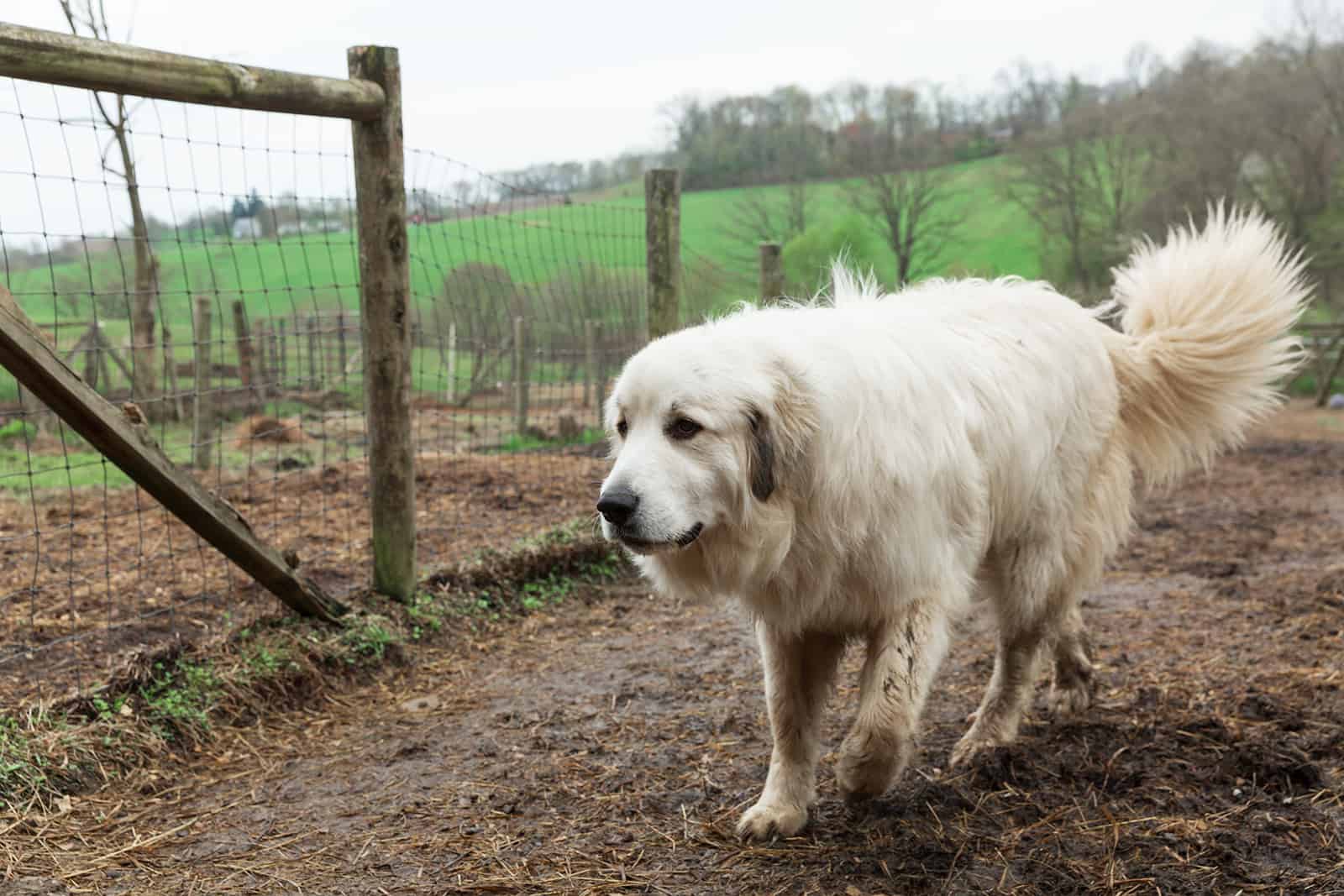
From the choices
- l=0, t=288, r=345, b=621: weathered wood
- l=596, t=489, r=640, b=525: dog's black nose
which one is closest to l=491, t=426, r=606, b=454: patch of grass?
l=0, t=288, r=345, b=621: weathered wood

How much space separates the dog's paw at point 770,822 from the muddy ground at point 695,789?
2.3 inches

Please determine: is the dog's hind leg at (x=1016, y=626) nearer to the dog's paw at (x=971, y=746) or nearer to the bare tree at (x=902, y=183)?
the dog's paw at (x=971, y=746)

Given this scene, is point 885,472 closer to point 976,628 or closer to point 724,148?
point 976,628

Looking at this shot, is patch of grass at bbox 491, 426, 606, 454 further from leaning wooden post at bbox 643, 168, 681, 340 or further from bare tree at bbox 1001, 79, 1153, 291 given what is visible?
bare tree at bbox 1001, 79, 1153, 291

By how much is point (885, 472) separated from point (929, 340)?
2.22 ft

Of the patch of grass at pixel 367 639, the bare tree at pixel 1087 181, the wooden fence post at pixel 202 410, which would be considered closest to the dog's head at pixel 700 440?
the patch of grass at pixel 367 639

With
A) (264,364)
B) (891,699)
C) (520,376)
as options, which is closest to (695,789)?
(891,699)

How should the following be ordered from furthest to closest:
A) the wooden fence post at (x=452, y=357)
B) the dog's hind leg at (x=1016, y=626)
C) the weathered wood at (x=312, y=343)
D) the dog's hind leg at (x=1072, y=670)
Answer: the wooden fence post at (x=452, y=357), the weathered wood at (x=312, y=343), the dog's hind leg at (x=1072, y=670), the dog's hind leg at (x=1016, y=626)

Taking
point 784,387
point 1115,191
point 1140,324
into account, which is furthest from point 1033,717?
point 1115,191

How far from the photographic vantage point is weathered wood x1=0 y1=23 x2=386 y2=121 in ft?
10.6

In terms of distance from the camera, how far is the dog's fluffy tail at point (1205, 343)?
4.39 m

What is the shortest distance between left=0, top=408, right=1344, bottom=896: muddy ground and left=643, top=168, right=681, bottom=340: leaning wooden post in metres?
2.51

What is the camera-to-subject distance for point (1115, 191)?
87.8 feet

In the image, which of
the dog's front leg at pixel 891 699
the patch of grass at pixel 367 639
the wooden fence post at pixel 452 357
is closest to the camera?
the dog's front leg at pixel 891 699
